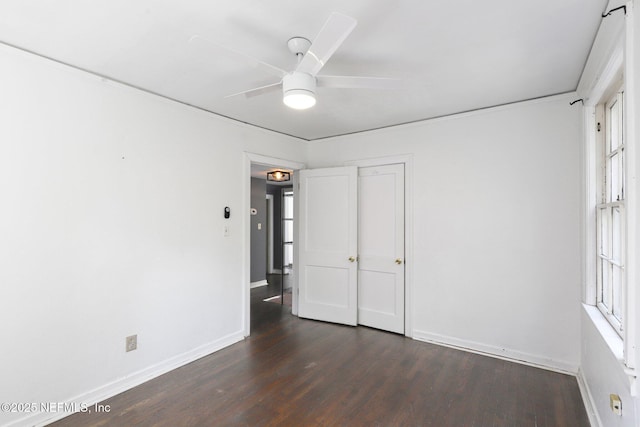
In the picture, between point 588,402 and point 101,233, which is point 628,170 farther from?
point 101,233

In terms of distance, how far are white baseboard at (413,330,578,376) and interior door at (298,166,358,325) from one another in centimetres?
92

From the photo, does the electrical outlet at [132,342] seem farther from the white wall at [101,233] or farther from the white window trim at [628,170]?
the white window trim at [628,170]

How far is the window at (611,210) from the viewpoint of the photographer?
6.38 feet

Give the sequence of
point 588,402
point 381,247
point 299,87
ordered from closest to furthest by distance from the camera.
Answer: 1. point 299,87
2. point 588,402
3. point 381,247

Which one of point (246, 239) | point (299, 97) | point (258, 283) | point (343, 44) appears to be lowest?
point (258, 283)

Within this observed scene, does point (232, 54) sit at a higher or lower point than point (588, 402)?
higher

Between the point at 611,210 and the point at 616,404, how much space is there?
1.18 m

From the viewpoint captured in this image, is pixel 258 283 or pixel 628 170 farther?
pixel 258 283

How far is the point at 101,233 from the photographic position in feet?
8.08

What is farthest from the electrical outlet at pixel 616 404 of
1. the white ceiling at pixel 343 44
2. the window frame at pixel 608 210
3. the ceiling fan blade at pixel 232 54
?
the ceiling fan blade at pixel 232 54

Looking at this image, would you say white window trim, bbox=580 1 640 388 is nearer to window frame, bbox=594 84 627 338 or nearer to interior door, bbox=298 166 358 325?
window frame, bbox=594 84 627 338

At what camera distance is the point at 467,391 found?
252cm

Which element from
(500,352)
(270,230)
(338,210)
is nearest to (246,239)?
(338,210)

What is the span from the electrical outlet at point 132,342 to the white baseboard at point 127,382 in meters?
0.21
